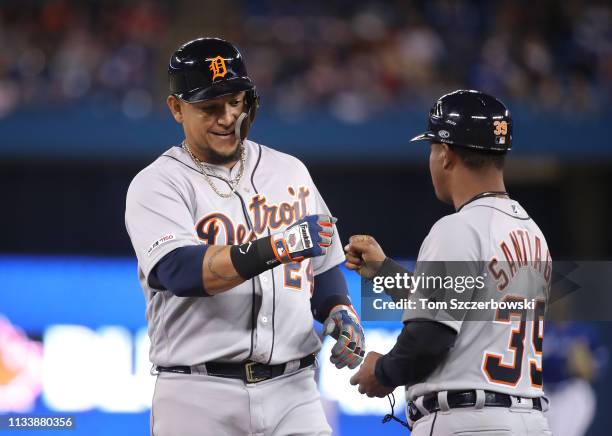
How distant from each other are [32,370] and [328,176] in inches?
181

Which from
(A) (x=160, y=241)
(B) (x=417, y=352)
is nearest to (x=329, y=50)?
(A) (x=160, y=241)

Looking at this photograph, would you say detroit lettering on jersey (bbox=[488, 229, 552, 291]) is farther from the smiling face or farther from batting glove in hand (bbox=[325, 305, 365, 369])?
the smiling face

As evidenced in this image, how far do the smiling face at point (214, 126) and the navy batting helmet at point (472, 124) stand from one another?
0.65 meters

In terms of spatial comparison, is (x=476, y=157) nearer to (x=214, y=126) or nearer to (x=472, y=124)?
(x=472, y=124)

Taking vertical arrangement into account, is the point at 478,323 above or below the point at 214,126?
below

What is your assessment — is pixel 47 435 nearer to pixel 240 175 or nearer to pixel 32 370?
pixel 240 175

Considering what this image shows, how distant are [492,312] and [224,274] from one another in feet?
2.64

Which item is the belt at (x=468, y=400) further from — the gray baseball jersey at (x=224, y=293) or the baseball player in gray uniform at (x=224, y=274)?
the gray baseball jersey at (x=224, y=293)

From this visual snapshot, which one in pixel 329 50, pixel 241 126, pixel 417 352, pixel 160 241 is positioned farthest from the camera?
pixel 329 50

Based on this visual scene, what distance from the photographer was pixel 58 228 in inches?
394

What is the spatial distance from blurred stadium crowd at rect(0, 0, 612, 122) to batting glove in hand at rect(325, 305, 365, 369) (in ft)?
20.6

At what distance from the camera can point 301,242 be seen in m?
2.77

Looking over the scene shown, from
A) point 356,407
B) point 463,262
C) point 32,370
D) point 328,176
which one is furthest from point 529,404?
point 328,176

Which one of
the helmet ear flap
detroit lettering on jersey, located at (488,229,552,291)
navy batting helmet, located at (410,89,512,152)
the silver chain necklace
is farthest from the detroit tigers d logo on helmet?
detroit lettering on jersey, located at (488,229,552,291)
